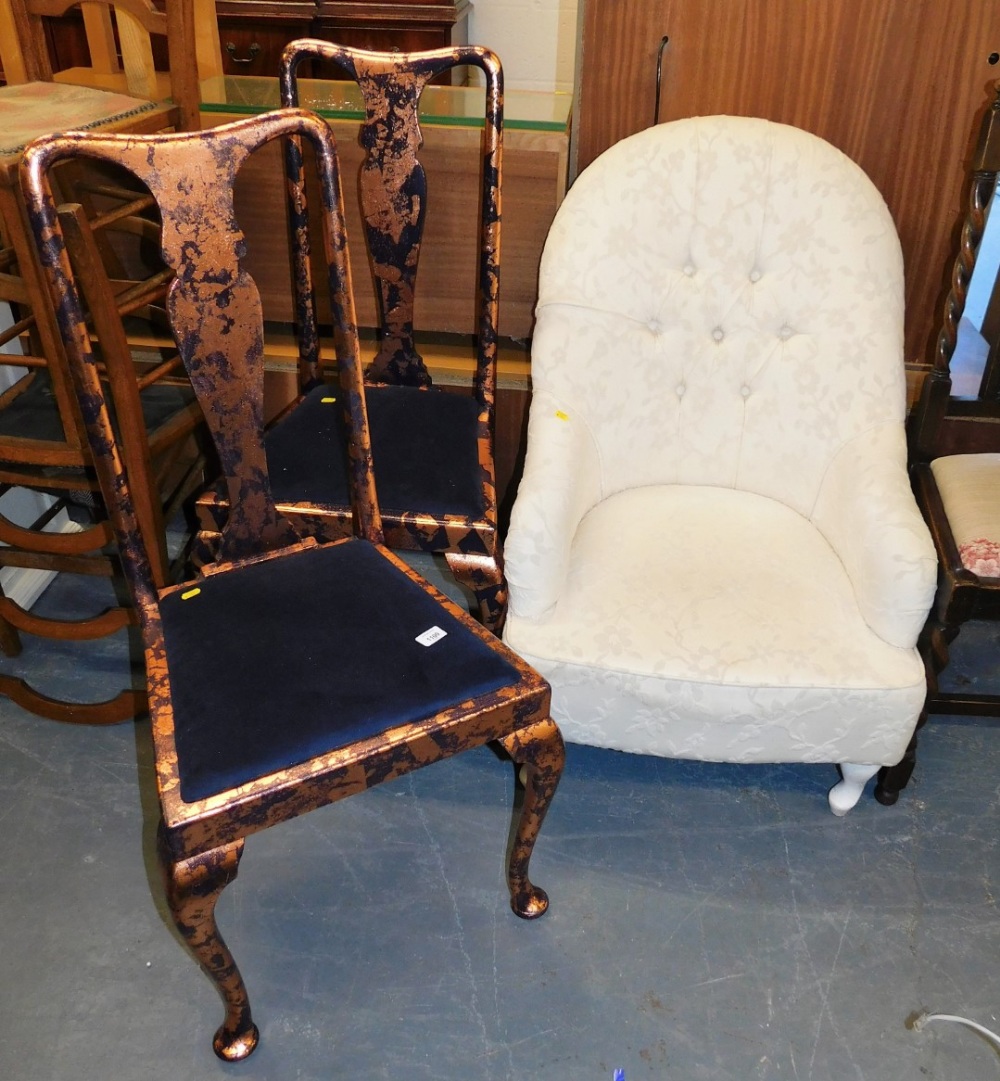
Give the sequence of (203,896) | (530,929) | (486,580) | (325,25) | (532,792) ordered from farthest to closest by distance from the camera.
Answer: (325,25) → (486,580) → (530,929) → (532,792) → (203,896)

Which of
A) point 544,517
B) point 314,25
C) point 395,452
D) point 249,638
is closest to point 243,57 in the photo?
point 314,25

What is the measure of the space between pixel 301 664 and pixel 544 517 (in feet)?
1.43

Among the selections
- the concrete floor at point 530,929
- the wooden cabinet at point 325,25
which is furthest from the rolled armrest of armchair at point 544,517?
Answer: the wooden cabinet at point 325,25

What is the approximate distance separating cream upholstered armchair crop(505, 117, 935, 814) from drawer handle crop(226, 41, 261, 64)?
5.99 ft

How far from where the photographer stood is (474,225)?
6.11 ft

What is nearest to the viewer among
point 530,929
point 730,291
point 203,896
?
point 203,896

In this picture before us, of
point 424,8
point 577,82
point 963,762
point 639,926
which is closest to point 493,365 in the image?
point 577,82

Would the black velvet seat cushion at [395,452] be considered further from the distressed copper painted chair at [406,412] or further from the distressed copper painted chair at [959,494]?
the distressed copper painted chair at [959,494]

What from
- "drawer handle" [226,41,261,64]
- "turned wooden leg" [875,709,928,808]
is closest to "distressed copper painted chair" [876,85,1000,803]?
"turned wooden leg" [875,709,928,808]

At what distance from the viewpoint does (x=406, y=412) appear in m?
1.68

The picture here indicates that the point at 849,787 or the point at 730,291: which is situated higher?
the point at 730,291

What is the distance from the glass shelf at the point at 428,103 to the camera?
5.91 ft

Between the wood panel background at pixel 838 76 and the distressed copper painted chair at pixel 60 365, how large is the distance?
746mm

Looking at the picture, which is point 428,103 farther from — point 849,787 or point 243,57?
point 849,787
